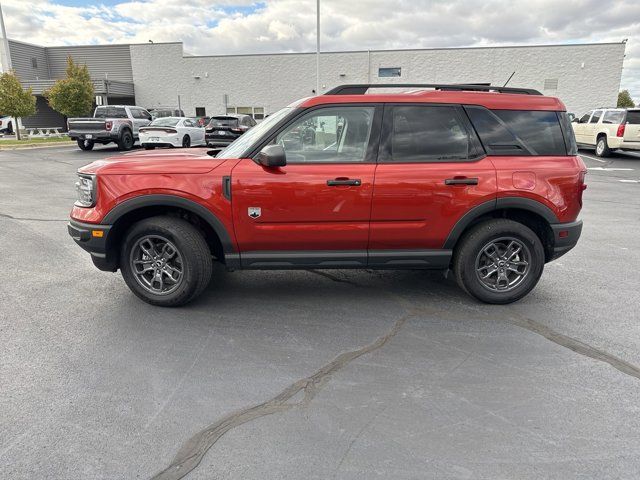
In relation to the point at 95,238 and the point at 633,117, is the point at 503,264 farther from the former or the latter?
the point at 633,117

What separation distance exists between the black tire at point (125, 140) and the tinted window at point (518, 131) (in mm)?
18760

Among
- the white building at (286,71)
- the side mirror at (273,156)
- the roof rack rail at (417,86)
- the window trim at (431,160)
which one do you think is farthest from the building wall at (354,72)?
the side mirror at (273,156)

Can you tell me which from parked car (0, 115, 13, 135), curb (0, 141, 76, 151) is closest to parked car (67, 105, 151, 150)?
curb (0, 141, 76, 151)

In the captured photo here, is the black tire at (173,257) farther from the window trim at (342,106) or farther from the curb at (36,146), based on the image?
the curb at (36,146)

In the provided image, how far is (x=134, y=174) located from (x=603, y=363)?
3.94 meters

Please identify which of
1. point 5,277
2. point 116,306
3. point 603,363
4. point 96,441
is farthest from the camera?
point 5,277

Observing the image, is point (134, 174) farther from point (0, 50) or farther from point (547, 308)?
point (0, 50)

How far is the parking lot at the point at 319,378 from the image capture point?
93.3 inches

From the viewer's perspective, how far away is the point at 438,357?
3375 mm

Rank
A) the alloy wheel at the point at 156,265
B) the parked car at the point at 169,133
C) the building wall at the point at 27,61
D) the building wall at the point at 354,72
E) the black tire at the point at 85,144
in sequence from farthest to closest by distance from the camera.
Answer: the building wall at the point at 27,61
the building wall at the point at 354,72
the black tire at the point at 85,144
the parked car at the point at 169,133
the alloy wheel at the point at 156,265

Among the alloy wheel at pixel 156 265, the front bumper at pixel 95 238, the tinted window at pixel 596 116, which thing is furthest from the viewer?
the tinted window at pixel 596 116

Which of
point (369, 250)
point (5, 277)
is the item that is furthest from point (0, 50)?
point (369, 250)

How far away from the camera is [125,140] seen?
2012 cm

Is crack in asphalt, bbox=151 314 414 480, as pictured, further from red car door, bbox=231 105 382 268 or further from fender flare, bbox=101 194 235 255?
fender flare, bbox=101 194 235 255
